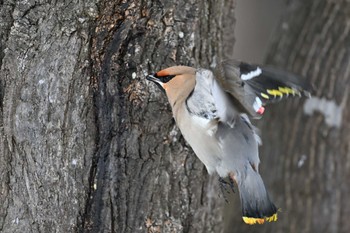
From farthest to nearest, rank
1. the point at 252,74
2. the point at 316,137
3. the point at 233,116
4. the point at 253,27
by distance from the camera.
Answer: the point at 253,27 < the point at 316,137 < the point at 252,74 < the point at 233,116

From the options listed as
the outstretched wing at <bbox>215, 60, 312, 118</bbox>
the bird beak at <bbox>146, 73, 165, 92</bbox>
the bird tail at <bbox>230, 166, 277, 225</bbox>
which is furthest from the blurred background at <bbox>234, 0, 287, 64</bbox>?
the bird beak at <bbox>146, 73, 165, 92</bbox>

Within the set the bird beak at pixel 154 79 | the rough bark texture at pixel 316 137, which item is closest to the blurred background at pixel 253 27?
the rough bark texture at pixel 316 137

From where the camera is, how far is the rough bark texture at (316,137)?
5531mm

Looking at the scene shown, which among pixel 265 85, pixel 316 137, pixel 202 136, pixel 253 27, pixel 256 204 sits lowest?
pixel 256 204

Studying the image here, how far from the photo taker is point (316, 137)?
556cm

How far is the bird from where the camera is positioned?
11.8ft

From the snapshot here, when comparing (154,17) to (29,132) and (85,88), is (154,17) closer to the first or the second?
(85,88)

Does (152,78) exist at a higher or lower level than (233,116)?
higher

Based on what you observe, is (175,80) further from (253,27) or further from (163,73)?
(253,27)

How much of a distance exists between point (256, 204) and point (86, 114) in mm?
1001

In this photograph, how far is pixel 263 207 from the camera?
3.83 metres

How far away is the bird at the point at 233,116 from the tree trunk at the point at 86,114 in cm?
14

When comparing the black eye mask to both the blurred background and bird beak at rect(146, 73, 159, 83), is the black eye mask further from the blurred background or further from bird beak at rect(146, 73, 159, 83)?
the blurred background

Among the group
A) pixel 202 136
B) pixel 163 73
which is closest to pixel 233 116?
pixel 202 136
